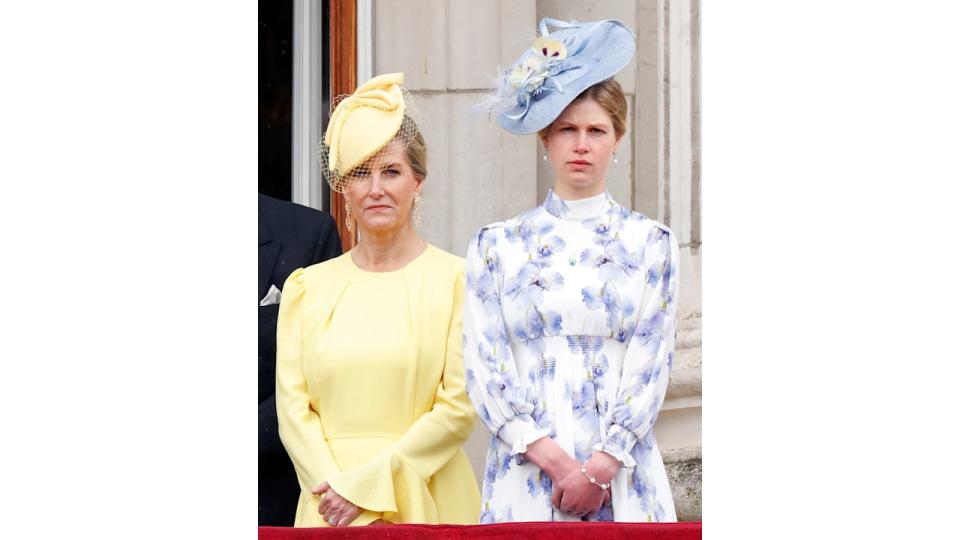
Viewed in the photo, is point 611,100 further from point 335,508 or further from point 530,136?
point 335,508

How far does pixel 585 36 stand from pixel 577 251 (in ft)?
1.60

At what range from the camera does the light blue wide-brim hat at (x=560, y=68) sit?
3.79 meters

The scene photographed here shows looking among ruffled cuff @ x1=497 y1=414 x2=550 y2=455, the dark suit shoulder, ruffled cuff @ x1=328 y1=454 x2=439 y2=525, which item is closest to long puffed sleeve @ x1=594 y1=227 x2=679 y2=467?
ruffled cuff @ x1=497 y1=414 x2=550 y2=455

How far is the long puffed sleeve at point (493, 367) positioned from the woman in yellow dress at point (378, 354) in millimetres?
104

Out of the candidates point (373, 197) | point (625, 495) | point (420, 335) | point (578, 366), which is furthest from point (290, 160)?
point (625, 495)

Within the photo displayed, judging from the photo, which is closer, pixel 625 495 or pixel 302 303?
pixel 625 495

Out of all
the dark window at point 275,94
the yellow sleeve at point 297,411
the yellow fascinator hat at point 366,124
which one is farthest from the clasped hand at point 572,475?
the dark window at point 275,94

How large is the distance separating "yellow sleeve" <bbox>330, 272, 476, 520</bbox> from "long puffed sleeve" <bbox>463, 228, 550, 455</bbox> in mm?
97

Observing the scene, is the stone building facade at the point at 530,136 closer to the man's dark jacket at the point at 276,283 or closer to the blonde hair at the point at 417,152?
the blonde hair at the point at 417,152

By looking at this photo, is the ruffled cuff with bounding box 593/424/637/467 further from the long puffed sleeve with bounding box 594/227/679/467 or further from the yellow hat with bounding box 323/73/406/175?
the yellow hat with bounding box 323/73/406/175

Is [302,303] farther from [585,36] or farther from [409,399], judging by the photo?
[585,36]

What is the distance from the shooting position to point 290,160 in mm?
4035

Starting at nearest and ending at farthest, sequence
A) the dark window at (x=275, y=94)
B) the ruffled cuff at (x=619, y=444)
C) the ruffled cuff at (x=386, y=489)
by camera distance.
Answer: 1. the ruffled cuff at (x=619, y=444)
2. the ruffled cuff at (x=386, y=489)
3. the dark window at (x=275, y=94)

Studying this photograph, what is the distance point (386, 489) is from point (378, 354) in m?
0.30
